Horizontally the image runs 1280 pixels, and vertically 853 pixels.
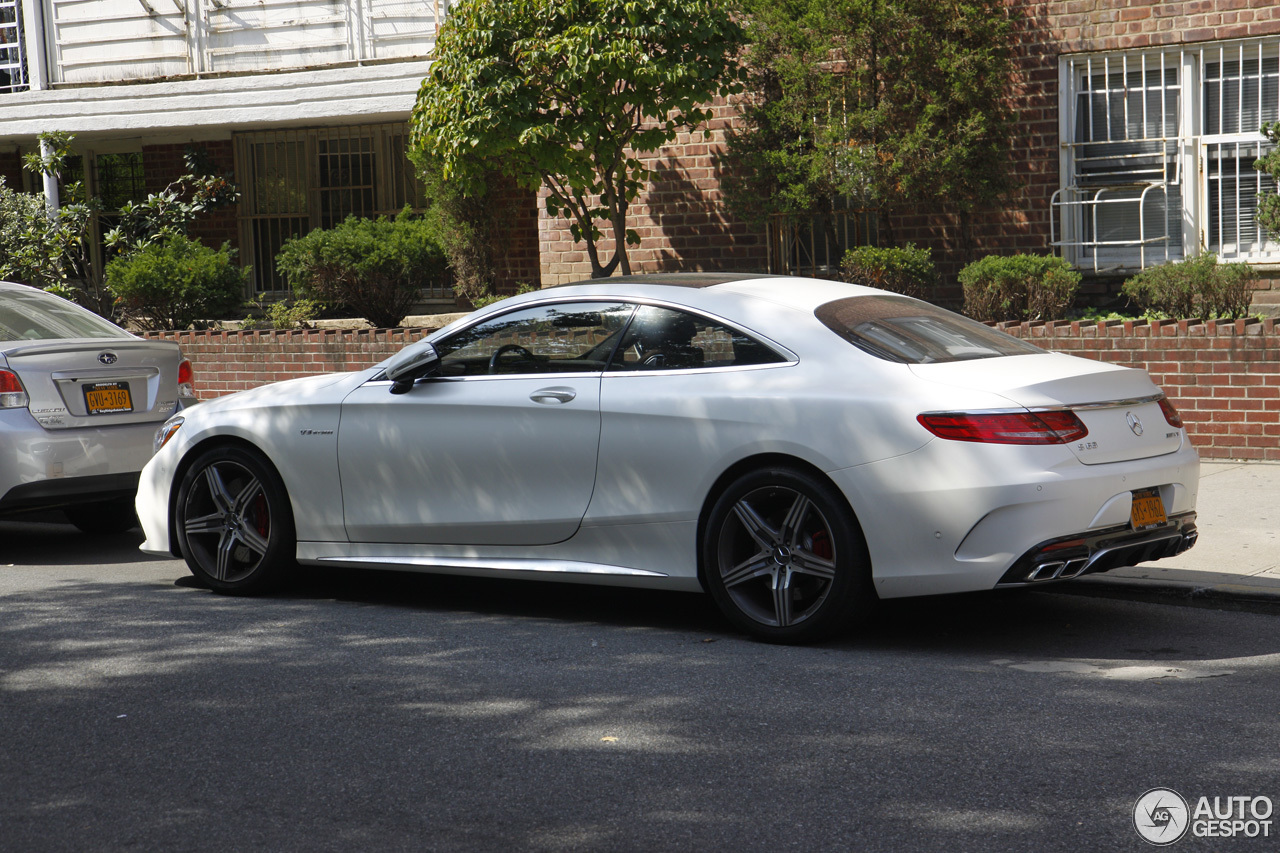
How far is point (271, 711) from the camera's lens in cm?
484

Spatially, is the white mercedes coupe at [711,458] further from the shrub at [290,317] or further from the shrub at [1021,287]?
the shrub at [290,317]

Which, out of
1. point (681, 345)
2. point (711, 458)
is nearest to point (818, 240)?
point (681, 345)

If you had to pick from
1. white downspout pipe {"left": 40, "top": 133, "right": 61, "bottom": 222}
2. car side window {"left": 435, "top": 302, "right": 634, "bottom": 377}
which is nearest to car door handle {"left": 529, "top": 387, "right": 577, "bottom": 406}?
car side window {"left": 435, "top": 302, "right": 634, "bottom": 377}

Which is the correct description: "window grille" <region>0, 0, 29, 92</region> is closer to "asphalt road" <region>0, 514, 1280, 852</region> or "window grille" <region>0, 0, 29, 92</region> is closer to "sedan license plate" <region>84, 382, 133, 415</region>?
"sedan license plate" <region>84, 382, 133, 415</region>

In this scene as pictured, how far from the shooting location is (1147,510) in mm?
5422

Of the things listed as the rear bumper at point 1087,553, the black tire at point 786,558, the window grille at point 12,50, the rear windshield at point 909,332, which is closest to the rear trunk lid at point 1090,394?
the rear windshield at point 909,332

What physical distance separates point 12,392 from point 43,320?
1.00 meters

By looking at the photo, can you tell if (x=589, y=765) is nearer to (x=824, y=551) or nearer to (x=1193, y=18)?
(x=824, y=551)

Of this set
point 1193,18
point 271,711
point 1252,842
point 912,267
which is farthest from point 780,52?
point 1252,842

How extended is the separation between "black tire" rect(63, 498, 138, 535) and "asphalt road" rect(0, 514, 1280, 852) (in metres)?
2.62

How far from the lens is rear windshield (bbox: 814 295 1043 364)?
5590 millimetres

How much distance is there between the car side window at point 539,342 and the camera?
6106 millimetres

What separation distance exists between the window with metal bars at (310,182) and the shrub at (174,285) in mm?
1722

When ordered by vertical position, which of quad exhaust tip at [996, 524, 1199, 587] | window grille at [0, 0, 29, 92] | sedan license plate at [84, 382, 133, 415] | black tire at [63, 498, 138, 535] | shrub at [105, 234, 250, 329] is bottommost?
black tire at [63, 498, 138, 535]
